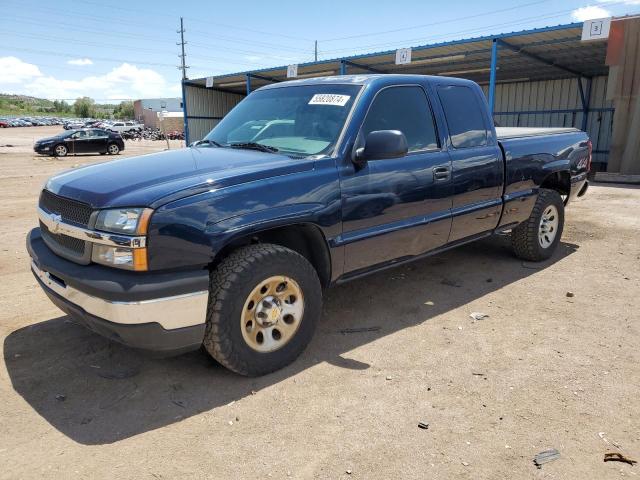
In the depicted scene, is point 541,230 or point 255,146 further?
point 541,230

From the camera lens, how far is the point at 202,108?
2733 cm

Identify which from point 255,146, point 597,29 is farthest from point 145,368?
point 597,29

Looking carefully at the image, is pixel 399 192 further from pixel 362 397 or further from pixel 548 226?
pixel 548 226

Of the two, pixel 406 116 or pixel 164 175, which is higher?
pixel 406 116

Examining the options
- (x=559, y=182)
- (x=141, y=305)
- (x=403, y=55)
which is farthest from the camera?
(x=403, y=55)

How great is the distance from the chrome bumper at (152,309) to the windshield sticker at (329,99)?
1.82 meters

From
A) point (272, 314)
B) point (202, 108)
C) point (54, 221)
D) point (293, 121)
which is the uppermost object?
point (202, 108)

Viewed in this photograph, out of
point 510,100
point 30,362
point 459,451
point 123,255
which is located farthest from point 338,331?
point 510,100

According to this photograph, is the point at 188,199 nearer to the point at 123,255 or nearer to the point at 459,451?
the point at 123,255

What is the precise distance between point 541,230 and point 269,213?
3.98 metres

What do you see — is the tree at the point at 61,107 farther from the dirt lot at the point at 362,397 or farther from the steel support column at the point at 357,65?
the dirt lot at the point at 362,397

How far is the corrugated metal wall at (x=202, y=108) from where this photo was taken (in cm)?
2656

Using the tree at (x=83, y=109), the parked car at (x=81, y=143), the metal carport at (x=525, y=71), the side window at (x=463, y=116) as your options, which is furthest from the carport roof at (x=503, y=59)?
the tree at (x=83, y=109)

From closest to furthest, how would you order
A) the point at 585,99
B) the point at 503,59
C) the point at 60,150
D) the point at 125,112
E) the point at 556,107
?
the point at 503,59, the point at 585,99, the point at 556,107, the point at 60,150, the point at 125,112
